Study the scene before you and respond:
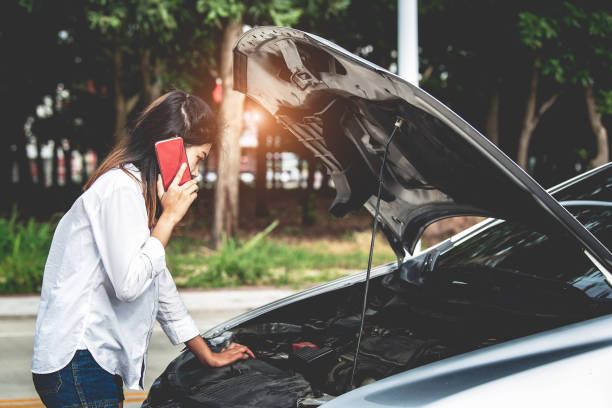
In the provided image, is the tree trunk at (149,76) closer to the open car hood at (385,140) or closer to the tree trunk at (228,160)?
the tree trunk at (228,160)

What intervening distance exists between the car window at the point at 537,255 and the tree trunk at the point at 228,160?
916 centimetres

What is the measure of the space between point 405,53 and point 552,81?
13.2 meters

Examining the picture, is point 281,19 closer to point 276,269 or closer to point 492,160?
point 276,269

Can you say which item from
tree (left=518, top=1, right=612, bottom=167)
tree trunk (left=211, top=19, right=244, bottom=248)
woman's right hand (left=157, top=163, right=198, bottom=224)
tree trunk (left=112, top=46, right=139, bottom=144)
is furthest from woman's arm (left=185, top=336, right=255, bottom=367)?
tree trunk (left=112, top=46, right=139, bottom=144)

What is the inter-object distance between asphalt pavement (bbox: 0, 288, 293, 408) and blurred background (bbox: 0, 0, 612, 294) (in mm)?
752

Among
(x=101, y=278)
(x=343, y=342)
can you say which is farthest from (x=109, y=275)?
(x=343, y=342)

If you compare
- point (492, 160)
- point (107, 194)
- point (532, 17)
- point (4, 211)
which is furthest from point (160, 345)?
point (4, 211)

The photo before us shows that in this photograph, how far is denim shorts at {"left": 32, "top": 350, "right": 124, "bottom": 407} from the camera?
194 centimetres

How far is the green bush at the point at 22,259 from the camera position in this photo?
326 inches

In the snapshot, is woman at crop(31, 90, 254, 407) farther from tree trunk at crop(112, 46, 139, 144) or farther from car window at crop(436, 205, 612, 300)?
tree trunk at crop(112, 46, 139, 144)

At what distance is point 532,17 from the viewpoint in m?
13.3

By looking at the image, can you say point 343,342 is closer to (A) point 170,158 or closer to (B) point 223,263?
(A) point 170,158

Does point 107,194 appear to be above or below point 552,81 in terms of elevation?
below

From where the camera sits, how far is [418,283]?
2.82 m
